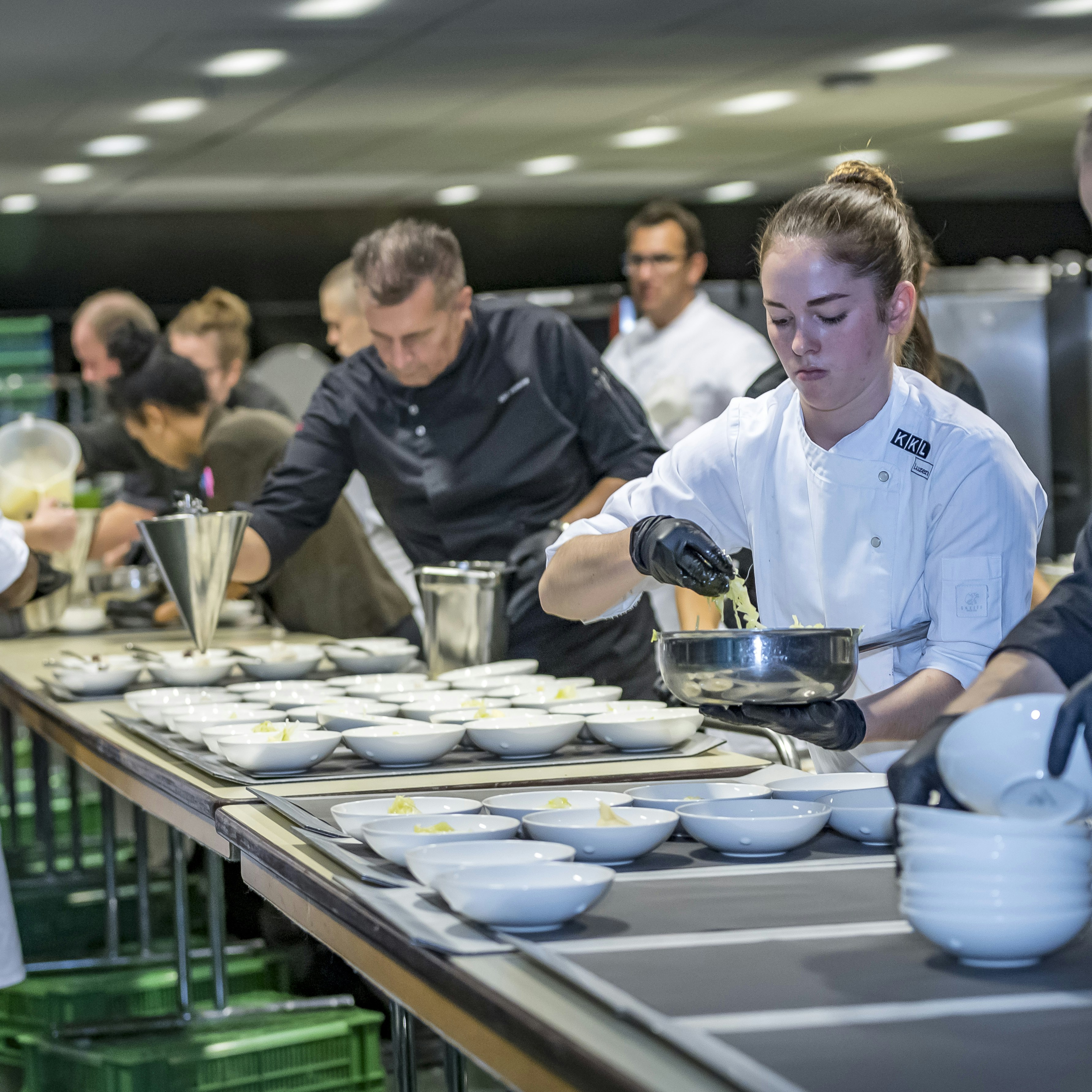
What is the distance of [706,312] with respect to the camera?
201 inches

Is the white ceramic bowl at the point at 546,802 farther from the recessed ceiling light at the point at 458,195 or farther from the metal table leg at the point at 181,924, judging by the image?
the recessed ceiling light at the point at 458,195

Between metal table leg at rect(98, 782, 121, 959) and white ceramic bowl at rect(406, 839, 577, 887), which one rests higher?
white ceramic bowl at rect(406, 839, 577, 887)

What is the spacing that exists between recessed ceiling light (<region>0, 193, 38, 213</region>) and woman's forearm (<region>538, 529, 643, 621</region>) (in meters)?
7.53

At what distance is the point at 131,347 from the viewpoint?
404cm

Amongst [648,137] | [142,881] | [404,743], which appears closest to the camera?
[404,743]

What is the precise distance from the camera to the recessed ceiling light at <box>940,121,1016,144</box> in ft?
25.4

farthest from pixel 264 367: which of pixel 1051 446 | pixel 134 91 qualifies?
pixel 1051 446

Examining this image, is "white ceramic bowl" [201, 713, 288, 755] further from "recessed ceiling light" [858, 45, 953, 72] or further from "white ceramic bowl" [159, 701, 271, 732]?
"recessed ceiling light" [858, 45, 953, 72]

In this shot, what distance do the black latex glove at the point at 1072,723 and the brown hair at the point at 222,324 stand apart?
4269 millimetres

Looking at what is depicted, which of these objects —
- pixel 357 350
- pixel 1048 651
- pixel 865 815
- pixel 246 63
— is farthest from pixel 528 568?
pixel 246 63

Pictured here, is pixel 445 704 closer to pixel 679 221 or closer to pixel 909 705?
pixel 909 705

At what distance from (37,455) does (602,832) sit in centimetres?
286

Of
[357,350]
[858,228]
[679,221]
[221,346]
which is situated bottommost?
[858,228]

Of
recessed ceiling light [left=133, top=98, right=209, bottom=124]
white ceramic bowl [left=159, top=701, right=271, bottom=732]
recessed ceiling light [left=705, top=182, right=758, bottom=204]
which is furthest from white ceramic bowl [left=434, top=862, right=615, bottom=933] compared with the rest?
recessed ceiling light [left=705, top=182, right=758, bottom=204]
